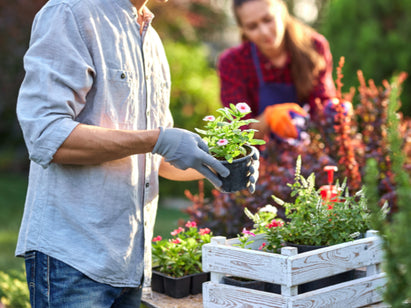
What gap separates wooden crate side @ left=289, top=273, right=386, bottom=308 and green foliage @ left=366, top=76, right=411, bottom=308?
0.62m

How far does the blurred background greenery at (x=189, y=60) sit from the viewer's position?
22.1 feet

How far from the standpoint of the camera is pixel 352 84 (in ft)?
22.8

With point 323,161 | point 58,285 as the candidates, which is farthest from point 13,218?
point 58,285

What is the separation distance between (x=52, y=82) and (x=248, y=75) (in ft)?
6.45

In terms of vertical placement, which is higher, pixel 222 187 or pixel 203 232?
pixel 222 187

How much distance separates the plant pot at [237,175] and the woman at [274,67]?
4.74ft

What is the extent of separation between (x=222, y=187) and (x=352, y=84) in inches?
221

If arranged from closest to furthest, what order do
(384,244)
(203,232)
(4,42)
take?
(384,244)
(203,232)
(4,42)

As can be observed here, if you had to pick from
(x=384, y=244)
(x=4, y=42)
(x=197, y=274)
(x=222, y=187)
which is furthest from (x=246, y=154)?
(x=4, y=42)

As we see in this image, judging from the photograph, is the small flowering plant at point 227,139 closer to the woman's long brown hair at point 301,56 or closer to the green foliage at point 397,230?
the green foliage at point 397,230

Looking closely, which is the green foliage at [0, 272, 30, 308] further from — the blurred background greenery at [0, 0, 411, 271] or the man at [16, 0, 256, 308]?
the blurred background greenery at [0, 0, 411, 271]

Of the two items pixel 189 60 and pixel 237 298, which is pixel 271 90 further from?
pixel 189 60

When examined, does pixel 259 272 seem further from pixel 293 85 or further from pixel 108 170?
pixel 293 85

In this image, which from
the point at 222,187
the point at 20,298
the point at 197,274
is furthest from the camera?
the point at 20,298
